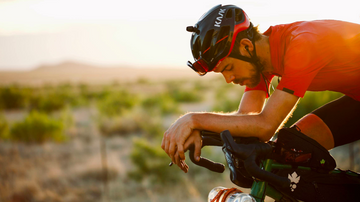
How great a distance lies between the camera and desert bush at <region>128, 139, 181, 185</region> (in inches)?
301

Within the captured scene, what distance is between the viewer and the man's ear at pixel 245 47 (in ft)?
8.47

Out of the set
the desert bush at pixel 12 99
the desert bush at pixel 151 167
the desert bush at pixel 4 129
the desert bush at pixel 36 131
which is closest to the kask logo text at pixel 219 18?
the desert bush at pixel 151 167

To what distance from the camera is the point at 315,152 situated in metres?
2.06

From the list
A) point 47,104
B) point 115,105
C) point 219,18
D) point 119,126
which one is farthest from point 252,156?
point 47,104

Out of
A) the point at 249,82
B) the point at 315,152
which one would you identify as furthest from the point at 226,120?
the point at 249,82

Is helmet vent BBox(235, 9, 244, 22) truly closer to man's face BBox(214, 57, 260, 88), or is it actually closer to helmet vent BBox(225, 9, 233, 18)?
helmet vent BBox(225, 9, 233, 18)

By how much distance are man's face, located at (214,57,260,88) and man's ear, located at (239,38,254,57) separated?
74 millimetres

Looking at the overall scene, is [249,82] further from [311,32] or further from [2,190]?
[2,190]

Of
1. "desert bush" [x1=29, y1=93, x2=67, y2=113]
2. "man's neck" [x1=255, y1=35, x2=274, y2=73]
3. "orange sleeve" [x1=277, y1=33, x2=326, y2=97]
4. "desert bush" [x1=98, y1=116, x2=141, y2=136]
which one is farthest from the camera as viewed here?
"desert bush" [x1=29, y1=93, x2=67, y2=113]

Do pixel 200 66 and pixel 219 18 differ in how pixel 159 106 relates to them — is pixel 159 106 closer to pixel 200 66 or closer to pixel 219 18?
pixel 200 66

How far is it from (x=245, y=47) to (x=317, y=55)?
57 centimetres

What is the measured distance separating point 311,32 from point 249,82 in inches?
26.0

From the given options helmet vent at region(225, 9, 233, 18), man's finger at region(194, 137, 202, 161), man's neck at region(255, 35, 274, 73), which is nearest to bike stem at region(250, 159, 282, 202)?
man's finger at region(194, 137, 202, 161)

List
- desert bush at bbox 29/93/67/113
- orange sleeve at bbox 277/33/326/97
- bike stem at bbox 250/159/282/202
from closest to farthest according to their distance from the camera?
bike stem at bbox 250/159/282/202 < orange sleeve at bbox 277/33/326/97 < desert bush at bbox 29/93/67/113
